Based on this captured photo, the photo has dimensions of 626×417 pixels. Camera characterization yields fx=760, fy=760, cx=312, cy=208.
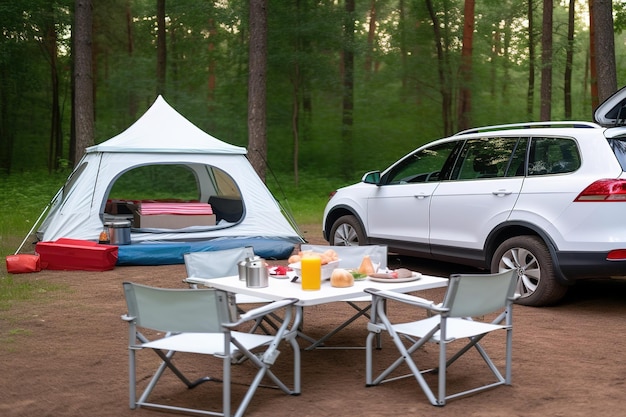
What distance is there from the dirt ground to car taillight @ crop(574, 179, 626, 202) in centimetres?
110

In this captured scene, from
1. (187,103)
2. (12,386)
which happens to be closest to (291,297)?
(12,386)

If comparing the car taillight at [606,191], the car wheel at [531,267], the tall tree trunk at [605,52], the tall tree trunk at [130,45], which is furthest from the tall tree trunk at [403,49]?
the car taillight at [606,191]

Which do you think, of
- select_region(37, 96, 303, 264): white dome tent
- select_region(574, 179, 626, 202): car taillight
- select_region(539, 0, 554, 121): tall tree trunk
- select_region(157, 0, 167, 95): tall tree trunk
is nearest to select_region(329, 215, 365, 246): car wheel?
select_region(37, 96, 303, 264): white dome tent

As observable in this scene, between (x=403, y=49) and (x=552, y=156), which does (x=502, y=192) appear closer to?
(x=552, y=156)

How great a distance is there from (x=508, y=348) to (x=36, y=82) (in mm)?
25652

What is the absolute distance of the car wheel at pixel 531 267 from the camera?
271 inches

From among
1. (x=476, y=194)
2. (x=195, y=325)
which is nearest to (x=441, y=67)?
(x=476, y=194)

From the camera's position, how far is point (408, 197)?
8.45 metres

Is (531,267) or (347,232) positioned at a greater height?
(347,232)

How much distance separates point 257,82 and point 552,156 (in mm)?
9989

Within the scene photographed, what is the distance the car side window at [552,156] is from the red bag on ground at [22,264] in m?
5.86

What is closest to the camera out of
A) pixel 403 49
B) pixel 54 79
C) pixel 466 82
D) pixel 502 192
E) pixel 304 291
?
pixel 304 291

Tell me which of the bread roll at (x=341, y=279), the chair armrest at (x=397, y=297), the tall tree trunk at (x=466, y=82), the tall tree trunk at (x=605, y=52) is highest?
the tall tree trunk at (x=466, y=82)

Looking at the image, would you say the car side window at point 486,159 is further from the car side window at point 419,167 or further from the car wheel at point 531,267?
the car wheel at point 531,267
